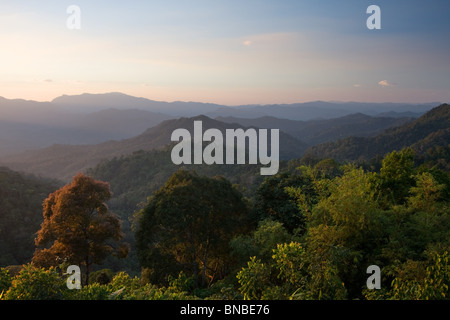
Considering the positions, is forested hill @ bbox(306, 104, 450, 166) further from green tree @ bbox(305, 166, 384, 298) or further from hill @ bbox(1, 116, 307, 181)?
green tree @ bbox(305, 166, 384, 298)

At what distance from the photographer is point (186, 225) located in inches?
475

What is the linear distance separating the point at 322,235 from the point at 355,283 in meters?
1.77

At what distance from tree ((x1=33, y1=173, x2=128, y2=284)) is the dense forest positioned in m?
0.04

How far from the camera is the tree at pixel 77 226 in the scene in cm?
1191

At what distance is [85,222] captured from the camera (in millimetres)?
12094

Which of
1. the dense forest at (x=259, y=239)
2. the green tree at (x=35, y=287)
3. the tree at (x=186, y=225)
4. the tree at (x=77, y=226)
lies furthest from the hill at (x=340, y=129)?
the green tree at (x=35, y=287)

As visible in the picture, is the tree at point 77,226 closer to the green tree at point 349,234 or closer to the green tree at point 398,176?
the green tree at point 349,234

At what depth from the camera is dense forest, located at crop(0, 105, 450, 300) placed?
6.59m

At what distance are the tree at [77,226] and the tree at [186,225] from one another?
1493 mm

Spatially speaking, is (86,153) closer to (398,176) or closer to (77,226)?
(77,226)

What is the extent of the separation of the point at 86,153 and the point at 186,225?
109787 mm

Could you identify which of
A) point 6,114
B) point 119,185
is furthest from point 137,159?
point 6,114

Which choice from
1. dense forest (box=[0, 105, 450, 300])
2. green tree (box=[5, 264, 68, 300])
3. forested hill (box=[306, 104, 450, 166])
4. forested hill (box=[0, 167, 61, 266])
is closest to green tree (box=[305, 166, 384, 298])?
dense forest (box=[0, 105, 450, 300])
